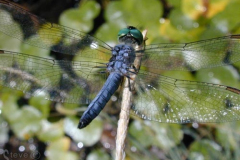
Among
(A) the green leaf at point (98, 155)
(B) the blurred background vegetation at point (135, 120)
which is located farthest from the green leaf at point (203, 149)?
(A) the green leaf at point (98, 155)

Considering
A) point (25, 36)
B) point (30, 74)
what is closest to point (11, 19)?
point (25, 36)

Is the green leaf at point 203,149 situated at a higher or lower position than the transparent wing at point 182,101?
lower

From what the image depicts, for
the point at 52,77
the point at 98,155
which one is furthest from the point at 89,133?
the point at 52,77

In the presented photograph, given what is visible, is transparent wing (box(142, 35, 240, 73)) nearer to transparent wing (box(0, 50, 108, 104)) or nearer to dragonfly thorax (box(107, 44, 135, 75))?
dragonfly thorax (box(107, 44, 135, 75))

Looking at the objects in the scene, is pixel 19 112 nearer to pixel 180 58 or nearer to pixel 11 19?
pixel 11 19

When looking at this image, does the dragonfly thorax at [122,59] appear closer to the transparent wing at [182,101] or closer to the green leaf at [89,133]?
the transparent wing at [182,101]

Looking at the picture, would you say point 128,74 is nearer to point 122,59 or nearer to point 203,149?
point 122,59
